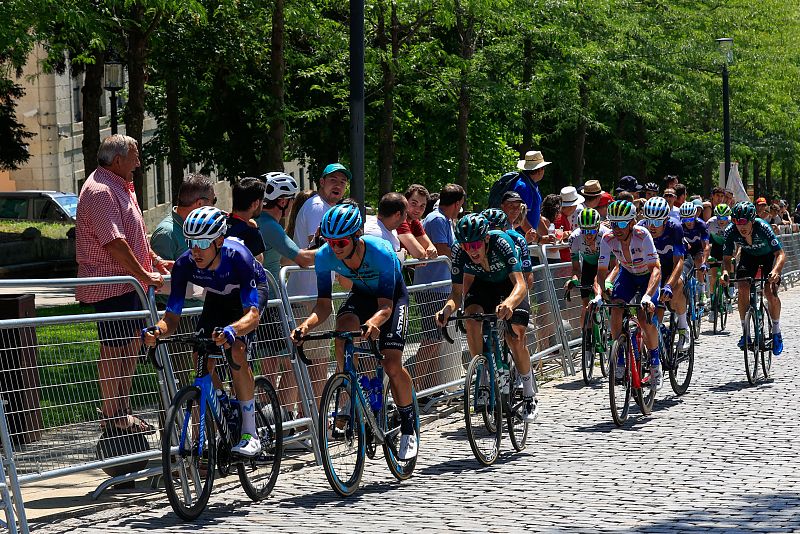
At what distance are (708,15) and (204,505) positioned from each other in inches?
1482

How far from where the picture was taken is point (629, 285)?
42.1 feet

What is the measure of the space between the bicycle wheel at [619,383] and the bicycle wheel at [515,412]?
1156 millimetres

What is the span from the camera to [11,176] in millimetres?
55188

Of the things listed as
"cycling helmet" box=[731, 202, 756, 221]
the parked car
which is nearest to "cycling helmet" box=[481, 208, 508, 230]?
"cycling helmet" box=[731, 202, 756, 221]

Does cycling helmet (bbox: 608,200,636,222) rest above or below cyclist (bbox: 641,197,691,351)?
above

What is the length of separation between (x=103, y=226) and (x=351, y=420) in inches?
84.6

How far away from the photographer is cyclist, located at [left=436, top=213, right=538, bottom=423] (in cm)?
1066

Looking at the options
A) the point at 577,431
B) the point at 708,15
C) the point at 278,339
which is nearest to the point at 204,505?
the point at 278,339

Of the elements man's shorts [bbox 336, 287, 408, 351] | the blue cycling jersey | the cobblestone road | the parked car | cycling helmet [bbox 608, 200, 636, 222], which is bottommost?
the cobblestone road

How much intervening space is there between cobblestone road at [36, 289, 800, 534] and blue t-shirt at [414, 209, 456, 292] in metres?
1.33

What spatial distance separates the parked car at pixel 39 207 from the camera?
37.9 meters

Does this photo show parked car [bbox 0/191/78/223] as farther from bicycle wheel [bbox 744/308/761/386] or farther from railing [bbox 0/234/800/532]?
railing [bbox 0/234/800/532]

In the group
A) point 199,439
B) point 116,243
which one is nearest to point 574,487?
point 199,439

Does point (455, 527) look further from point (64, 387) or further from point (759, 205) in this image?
point (759, 205)
